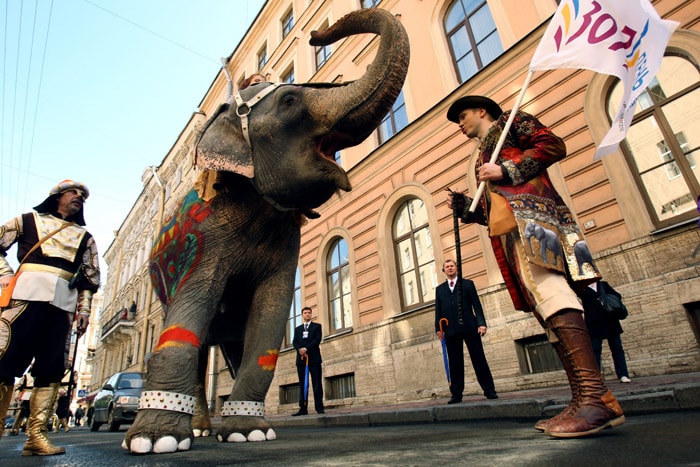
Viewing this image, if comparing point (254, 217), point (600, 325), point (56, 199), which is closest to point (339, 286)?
point (600, 325)

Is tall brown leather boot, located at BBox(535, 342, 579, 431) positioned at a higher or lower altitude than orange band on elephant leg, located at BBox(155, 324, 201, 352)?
lower

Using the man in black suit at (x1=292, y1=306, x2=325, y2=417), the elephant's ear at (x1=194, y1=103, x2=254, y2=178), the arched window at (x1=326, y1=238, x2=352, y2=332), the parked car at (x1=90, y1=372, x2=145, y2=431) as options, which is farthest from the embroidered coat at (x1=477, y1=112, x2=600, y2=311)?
the parked car at (x1=90, y1=372, x2=145, y2=431)

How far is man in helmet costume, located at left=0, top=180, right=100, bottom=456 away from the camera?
2779 millimetres

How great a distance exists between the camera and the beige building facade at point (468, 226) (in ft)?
20.0

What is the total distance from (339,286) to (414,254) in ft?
10.5

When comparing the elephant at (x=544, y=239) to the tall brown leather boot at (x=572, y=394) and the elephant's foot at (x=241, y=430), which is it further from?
the elephant's foot at (x=241, y=430)

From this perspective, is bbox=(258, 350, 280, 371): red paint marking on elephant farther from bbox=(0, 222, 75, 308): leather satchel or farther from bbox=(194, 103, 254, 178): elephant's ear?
bbox=(0, 222, 75, 308): leather satchel

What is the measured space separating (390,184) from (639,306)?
21.7 ft

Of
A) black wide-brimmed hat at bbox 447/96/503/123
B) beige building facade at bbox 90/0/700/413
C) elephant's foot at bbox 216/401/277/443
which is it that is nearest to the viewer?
elephant's foot at bbox 216/401/277/443

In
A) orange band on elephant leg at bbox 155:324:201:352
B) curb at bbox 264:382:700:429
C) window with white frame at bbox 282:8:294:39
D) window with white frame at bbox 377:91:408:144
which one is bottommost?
curb at bbox 264:382:700:429

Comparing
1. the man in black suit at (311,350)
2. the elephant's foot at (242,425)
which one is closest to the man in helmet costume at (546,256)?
the elephant's foot at (242,425)

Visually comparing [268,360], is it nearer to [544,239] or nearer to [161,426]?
[161,426]

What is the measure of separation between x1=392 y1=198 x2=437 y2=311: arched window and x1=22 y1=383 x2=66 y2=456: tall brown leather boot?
306 inches

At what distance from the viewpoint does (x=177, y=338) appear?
2.24 metres
